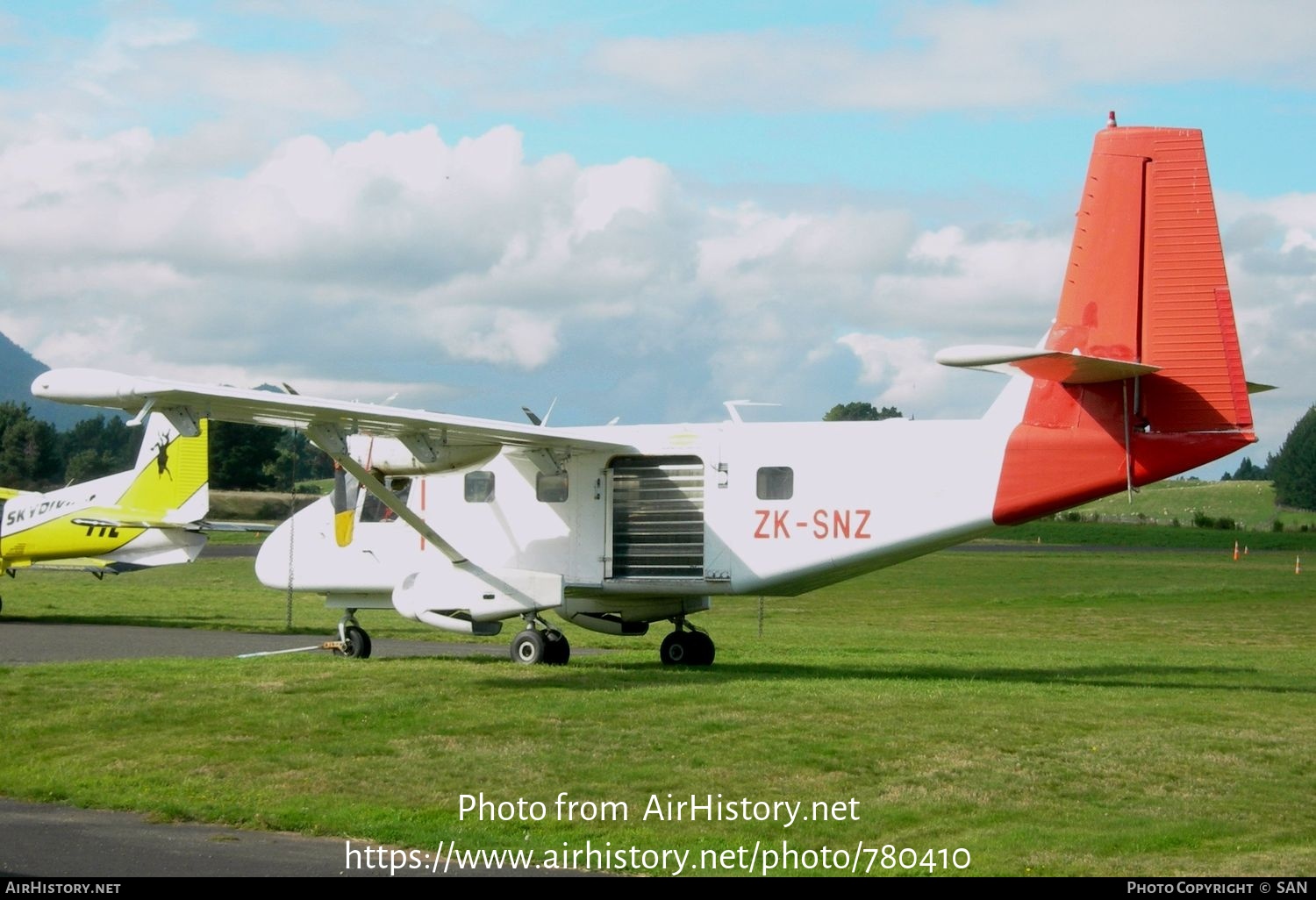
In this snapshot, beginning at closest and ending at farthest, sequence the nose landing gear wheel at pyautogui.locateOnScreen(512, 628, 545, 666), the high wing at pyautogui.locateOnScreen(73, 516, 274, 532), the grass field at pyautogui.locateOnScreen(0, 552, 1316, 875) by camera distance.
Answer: the grass field at pyautogui.locateOnScreen(0, 552, 1316, 875) < the nose landing gear wheel at pyautogui.locateOnScreen(512, 628, 545, 666) < the high wing at pyautogui.locateOnScreen(73, 516, 274, 532)

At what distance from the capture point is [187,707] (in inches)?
564

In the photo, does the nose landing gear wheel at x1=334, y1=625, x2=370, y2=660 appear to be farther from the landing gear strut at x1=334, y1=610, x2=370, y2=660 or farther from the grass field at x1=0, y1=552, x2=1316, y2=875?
the grass field at x1=0, y1=552, x2=1316, y2=875

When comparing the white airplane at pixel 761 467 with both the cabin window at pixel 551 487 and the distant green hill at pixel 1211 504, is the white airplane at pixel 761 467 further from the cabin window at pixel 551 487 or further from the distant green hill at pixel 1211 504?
the distant green hill at pixel 1211 504

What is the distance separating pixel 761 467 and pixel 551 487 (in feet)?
10.1

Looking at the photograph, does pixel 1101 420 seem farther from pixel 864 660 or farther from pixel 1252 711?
pixel 864 660

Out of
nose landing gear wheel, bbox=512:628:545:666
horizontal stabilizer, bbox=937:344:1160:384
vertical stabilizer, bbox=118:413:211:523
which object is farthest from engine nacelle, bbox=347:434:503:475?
vertical stabilizer, bbox=118:413:211:523

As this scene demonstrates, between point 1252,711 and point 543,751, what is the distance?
7999 millimetres

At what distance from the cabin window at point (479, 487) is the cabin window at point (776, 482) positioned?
4.05 m

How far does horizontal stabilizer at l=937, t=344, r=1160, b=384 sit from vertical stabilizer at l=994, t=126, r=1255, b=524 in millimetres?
313

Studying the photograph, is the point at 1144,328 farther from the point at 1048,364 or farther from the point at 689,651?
the point at 689,651

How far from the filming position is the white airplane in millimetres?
15930

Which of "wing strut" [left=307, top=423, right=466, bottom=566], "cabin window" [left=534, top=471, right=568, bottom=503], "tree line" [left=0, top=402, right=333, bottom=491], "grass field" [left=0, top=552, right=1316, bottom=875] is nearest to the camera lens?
"grass field" [left=0, top=552, right=1316, bottom=875]

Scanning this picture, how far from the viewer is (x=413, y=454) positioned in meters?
18.3
